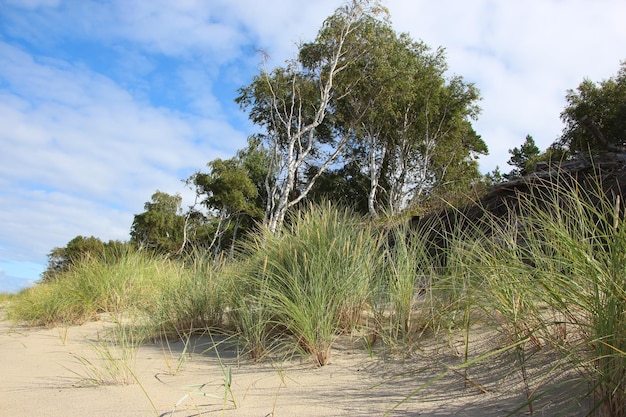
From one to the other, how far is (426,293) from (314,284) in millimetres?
910

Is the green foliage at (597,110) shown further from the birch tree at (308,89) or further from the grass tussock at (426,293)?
the grass tussock at (426,293)

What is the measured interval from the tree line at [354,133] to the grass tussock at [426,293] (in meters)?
11.8

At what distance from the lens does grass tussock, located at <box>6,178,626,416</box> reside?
2.00 metres

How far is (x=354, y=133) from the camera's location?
2508cm

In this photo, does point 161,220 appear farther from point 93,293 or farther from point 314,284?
point 314,284

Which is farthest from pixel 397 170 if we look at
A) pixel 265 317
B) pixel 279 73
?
pixel 265 317

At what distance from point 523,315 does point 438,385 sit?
608mm

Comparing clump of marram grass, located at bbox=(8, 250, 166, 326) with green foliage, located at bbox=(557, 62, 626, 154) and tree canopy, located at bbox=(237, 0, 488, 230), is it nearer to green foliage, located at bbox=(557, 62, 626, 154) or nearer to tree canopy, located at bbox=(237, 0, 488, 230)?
tree canopy, located at bbox=(237, 0, 488, 230)

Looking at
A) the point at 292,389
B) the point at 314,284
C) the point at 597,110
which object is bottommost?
the point at 292,389

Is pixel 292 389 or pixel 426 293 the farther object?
pixel 426 293

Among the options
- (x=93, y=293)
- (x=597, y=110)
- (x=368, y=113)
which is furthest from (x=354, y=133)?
(x=93, y=293)

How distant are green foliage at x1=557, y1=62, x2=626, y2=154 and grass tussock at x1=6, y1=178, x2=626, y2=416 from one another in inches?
738

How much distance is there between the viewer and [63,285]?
7.50 m

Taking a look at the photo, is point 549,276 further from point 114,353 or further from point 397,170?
point 397,170
